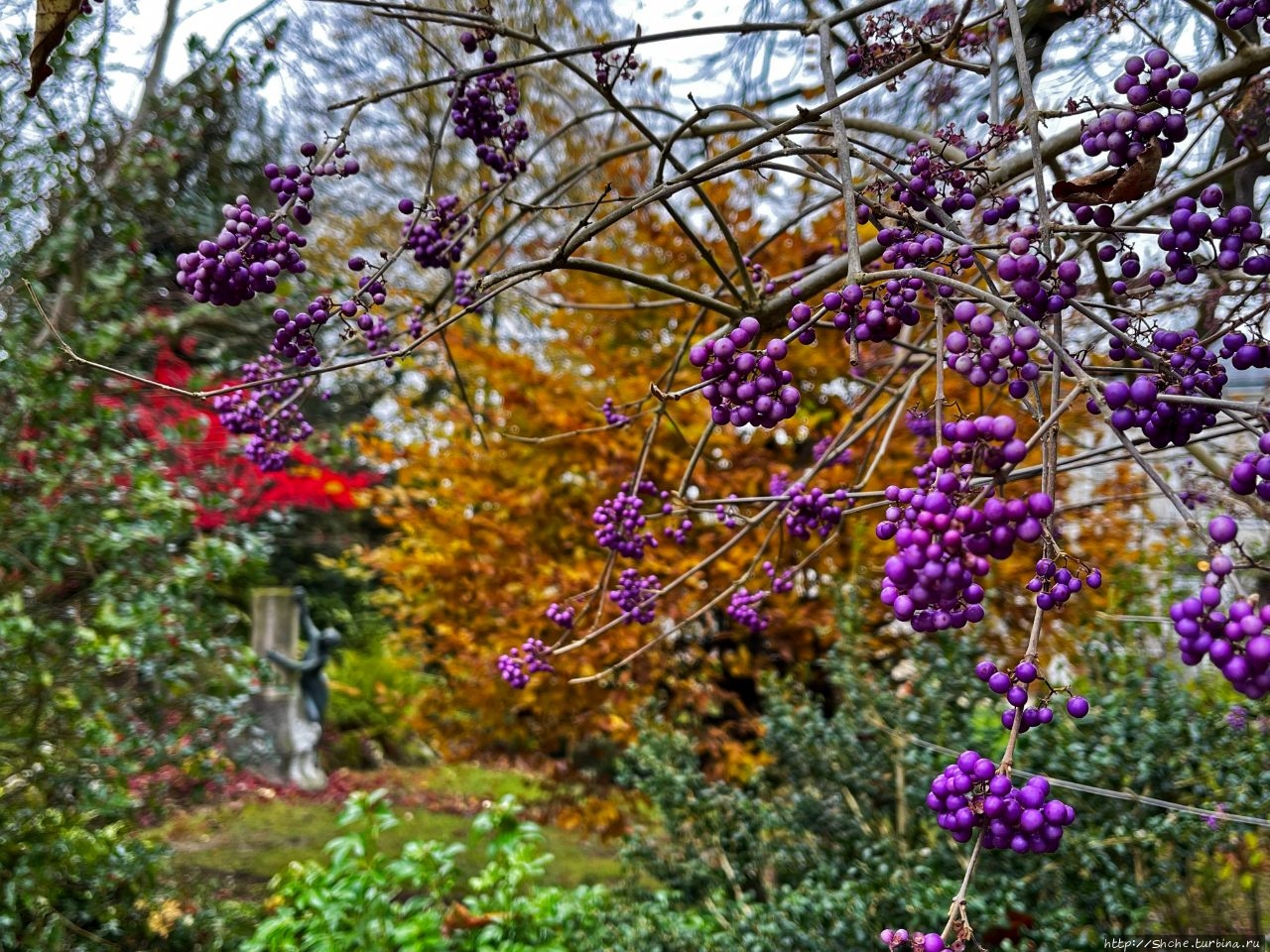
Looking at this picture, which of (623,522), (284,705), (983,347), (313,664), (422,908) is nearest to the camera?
(983,347)

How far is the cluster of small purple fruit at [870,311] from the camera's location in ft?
2.14

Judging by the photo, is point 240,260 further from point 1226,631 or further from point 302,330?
point 1226,631

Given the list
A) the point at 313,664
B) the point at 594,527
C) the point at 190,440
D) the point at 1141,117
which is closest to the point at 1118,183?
the point at 1141,117

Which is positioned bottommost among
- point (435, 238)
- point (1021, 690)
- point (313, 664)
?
point (1021, 690)

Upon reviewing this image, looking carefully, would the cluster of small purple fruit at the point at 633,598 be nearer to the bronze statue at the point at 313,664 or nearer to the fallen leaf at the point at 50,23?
the fallen leaf at the point at 50,23

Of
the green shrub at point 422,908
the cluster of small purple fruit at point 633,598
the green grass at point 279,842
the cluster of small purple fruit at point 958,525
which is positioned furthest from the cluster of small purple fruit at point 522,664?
the green grass at point 279,842

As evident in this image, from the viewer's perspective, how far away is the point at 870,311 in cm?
69

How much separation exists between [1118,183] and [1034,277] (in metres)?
0.22

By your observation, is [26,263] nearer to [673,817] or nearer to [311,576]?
[673,817]

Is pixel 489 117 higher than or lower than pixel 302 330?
higher

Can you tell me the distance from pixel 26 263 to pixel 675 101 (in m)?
3.11

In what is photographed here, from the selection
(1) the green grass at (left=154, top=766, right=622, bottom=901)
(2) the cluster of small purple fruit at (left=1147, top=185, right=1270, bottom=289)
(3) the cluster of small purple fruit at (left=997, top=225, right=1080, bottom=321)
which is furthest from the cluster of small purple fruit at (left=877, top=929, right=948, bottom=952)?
(1) the green grass at (left=154, top=766, right=622, bottom=901)

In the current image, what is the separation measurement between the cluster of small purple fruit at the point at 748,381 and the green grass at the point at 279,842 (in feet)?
13.5

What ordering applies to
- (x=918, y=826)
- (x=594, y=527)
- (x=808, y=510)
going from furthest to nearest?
(x=594, y=527) < (x=918, y=826) < (x=808, y=510)
